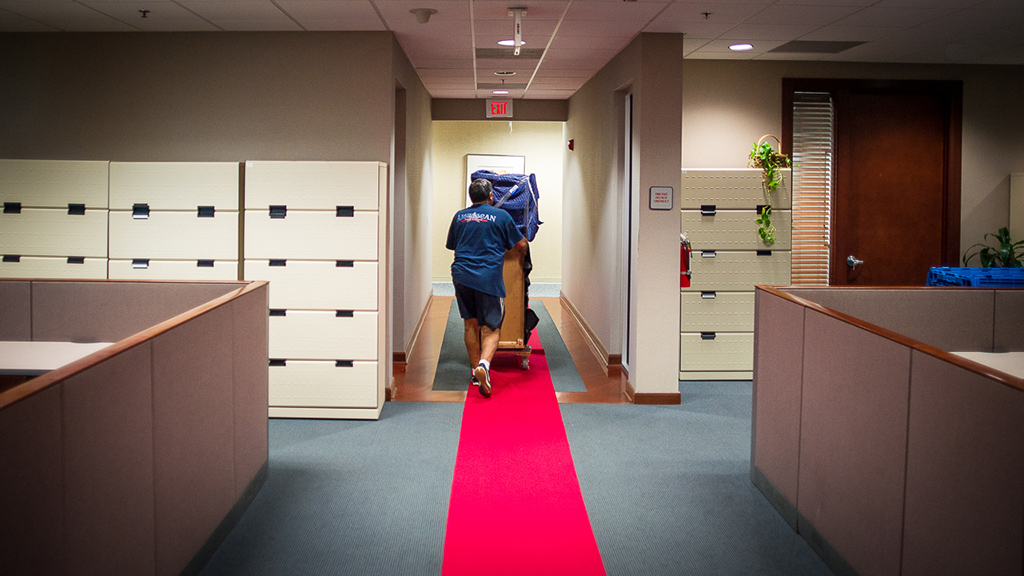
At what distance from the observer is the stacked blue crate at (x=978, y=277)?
5789mm

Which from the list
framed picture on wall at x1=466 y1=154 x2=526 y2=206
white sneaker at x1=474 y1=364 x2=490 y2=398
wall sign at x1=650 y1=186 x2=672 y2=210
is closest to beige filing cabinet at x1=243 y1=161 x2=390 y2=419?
white sneaker at x1=474 y1=364 x2=490 y2=398

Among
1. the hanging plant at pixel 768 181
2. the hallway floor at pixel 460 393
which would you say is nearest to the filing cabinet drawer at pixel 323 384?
the hallway floor at pixel 460 393

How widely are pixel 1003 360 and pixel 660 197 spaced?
2.51 metres

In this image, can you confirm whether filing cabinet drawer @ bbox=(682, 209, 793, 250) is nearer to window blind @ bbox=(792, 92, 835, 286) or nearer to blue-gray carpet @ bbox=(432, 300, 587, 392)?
window blind @ bbox=(792, 92, 835, 286)

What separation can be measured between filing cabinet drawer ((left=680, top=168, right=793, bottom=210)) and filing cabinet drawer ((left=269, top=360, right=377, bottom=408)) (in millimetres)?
2908

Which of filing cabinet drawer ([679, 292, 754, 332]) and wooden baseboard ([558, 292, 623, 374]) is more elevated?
filing cabinet drawer ([679, 292, 754, 332])

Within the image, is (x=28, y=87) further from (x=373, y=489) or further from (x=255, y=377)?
(x=373, y=489)

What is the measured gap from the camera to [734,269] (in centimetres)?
629

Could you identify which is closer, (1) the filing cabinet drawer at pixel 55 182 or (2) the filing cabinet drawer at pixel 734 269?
(1) the filing cabinet drawer at pixel 55 182

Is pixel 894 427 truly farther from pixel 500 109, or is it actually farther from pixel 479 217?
pixel 500 109

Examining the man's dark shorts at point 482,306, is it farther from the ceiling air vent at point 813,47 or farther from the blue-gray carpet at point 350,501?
the ceiling air vent at point 813,47

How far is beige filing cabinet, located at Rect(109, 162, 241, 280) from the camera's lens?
16.5 ft

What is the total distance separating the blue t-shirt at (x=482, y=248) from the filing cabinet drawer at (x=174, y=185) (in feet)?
5.42

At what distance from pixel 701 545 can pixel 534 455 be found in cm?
137
